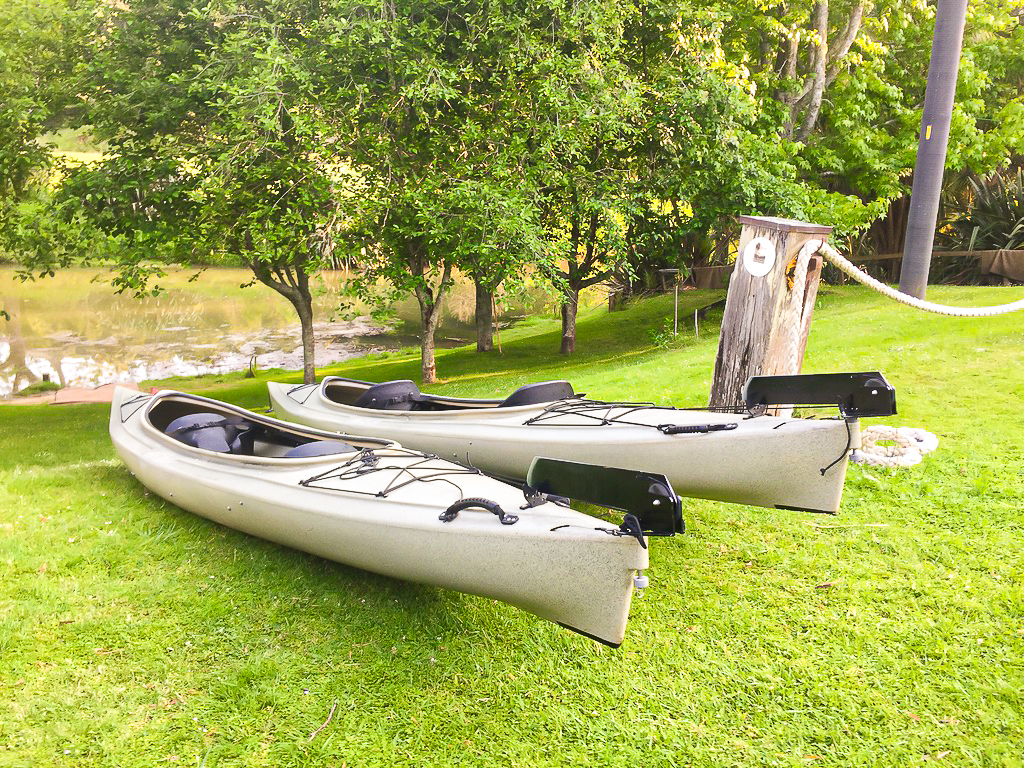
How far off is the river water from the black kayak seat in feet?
25.4

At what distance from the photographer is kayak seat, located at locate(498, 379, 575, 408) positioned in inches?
207

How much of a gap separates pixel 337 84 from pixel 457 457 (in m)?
6.42

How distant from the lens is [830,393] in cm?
392

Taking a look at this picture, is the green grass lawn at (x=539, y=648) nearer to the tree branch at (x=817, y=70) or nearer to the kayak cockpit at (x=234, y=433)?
the kayak cockpit at (x=234, y=433)

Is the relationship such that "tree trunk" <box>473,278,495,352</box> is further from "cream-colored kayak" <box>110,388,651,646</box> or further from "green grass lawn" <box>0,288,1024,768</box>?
"green grass lawn" <box>0,288,1024,768</box>

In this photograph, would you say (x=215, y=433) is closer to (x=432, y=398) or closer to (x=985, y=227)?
(x=432, y=398)

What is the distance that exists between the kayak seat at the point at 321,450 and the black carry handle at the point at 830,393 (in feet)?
8.00

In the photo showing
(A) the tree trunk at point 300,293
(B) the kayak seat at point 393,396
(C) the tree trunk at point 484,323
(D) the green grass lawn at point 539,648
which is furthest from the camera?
(C) the tree trunk at point 484,323

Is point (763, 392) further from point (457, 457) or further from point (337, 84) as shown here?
point (337, 84)

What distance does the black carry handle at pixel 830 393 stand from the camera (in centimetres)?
377

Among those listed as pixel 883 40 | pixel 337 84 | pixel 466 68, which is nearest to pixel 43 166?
pixel 337 84

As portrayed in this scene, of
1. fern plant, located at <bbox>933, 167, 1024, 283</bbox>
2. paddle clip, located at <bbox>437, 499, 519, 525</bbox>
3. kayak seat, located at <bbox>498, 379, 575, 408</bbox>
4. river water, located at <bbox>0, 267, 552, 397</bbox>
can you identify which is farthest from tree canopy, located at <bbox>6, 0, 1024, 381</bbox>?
paddle clip, located at <bbox>437, 499, 519, 525</bbox>

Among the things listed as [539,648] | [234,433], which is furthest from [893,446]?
[234,433]

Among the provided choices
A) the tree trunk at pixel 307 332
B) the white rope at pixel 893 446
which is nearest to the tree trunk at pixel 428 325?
the tree trunk at pixel 307 332
